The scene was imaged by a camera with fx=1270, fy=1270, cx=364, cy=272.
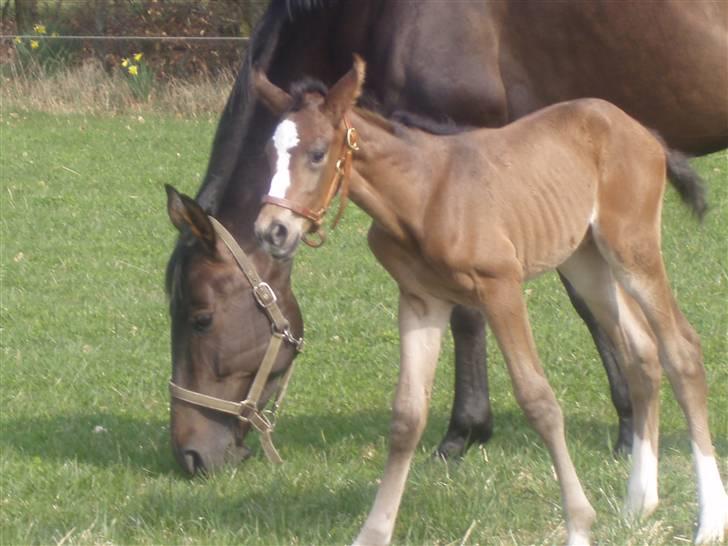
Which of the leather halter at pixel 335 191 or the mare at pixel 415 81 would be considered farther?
the mare at pixel 415 81

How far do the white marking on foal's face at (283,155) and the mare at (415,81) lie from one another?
1.28 m

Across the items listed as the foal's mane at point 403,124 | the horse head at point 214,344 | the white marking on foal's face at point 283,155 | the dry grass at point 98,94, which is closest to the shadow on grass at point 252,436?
the horse head at point 214,344

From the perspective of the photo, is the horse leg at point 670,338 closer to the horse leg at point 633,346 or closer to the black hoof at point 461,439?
the horse leg at point 633,346

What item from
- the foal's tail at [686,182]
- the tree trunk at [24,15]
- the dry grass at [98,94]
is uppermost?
the foal's tail at [686,182]

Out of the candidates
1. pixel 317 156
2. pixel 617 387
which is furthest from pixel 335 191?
pixel 617 387

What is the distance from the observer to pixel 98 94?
51.8 ft

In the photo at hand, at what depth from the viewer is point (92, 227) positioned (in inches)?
380

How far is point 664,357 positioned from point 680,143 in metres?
1.27

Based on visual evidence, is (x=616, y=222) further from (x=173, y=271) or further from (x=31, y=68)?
(x=31, y=68)

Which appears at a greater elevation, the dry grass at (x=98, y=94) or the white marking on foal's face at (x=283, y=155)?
the white marking on foal's face at (x=283, y=155)

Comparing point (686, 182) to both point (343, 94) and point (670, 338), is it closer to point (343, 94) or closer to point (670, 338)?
point (670, 338)

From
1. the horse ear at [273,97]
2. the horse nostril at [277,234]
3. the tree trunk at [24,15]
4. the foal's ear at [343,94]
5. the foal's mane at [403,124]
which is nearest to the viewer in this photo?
the horse nostril at [277,234]

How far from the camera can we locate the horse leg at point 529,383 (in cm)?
376

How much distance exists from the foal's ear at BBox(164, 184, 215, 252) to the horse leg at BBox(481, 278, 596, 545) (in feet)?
4.37
